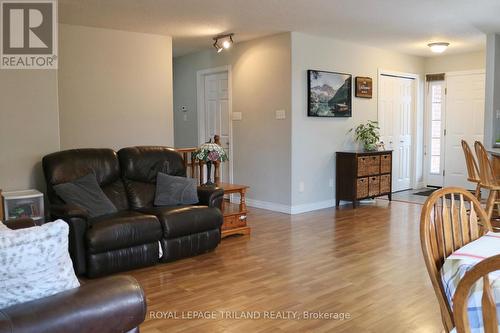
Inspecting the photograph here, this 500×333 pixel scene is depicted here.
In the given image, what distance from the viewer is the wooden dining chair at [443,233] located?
1.45 meters

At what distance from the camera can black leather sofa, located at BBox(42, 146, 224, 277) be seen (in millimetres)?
3473

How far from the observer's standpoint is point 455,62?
779 cm

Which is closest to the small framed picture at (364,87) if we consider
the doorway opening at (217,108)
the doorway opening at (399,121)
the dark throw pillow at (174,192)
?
the doorway opening at (399,121)

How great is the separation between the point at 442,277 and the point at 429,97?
24.4ft

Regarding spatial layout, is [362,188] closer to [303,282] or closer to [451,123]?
[451,123]

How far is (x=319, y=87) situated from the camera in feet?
20.3

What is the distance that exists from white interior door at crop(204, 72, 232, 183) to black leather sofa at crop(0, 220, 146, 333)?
514cm

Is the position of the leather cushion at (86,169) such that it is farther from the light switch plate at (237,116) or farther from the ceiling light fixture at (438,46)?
the ceiling light fixture at (438,46)

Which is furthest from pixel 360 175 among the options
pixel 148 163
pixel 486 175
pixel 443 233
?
pixel 443 233

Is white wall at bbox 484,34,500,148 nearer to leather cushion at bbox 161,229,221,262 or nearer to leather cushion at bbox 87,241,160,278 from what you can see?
leather cushion at bbox 161,229,221,262

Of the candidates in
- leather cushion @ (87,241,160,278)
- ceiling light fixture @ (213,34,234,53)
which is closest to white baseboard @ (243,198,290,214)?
ceiling light fixture @ (213,34,234,53)

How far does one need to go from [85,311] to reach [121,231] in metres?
1.96

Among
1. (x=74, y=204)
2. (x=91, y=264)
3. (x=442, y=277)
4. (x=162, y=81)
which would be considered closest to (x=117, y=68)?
(x=162, y=81)

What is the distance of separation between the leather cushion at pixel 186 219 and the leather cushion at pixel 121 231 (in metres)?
0.09
